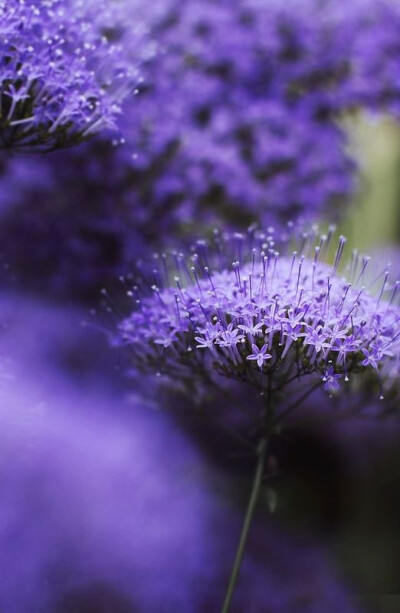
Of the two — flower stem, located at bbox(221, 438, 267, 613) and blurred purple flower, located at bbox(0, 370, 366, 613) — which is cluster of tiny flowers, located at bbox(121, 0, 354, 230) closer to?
blurred purple flower, located at bbox(0, 370, 366, 613)

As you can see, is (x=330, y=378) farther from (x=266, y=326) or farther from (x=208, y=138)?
(x=208, y=138)

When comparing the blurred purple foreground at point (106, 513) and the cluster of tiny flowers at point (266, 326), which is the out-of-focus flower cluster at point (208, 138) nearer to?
the blurred purple foreground at point (106, 513)

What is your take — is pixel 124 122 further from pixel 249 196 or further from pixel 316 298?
pixel 316 298

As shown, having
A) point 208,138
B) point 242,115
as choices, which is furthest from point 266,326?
point 242,115

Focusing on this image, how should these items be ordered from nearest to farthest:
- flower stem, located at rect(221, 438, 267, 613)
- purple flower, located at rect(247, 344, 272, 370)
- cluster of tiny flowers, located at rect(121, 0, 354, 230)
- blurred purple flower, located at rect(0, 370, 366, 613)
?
purple flower, located at rect(247, 344, 272, 370) → flower stem, located at rect(221, 438, 267, 613) → blurred purple flower, located at rect(0, 370, 366, 613) → cluster of tiny flowers, located at rect(121, 0, 354, 230)

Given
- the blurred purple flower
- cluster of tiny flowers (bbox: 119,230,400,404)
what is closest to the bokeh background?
the blurred purple flower

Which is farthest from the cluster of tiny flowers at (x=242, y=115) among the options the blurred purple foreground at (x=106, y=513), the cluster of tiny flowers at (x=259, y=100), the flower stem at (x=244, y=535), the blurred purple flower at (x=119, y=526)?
the flower stem at (x=244, y=535)
